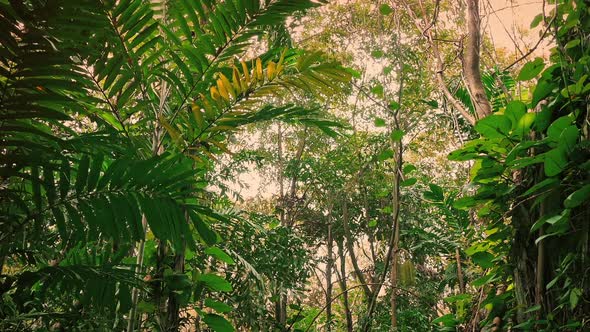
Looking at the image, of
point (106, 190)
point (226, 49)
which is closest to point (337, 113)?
point (226, 49)

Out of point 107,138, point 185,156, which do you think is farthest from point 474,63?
point 107,138

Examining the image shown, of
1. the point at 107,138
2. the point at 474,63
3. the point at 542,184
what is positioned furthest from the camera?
the point at 474,63

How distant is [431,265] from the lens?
281 inches

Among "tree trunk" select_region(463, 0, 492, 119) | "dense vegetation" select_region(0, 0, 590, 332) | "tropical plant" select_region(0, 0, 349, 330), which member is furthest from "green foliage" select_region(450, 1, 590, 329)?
"tropical plant" select_region(0, 0, 349, 330)

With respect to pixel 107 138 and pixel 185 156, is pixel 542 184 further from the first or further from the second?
pixel 107 138

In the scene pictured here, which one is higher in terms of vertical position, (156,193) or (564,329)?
(156,193)

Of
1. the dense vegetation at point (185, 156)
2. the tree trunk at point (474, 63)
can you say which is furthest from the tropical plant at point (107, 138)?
the tree trunk at point (474, 63)

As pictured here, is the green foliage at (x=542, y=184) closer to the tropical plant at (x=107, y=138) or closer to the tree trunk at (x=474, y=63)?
the tree trunk at (x=474, y=63)

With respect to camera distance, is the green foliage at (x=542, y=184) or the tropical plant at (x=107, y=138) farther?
the green foliage at (x=542, y=184)

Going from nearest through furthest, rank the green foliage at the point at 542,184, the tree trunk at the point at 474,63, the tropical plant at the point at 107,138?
the tropical plant at the point at 107,138 → the green foliage at the point at 542,184 → the tree trunk at the point at 474,63

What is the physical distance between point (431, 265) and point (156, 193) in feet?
21.8

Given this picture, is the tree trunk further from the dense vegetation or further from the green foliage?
the green foliage

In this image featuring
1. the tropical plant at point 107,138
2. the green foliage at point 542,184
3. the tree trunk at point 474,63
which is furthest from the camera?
the tree trunk at point 474,63

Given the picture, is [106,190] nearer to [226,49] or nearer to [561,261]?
[226,49]
